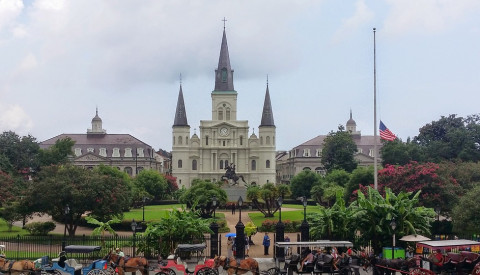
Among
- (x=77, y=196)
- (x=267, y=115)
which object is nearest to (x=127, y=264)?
(x=77, y=196)

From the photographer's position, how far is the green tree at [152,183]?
76.1m

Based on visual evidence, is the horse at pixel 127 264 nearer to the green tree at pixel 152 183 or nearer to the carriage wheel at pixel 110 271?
the carriage wheel at pixel 110 271

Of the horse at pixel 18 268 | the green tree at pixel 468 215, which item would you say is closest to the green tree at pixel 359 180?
the green tree at pixel 468 215

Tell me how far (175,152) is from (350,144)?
35755mm

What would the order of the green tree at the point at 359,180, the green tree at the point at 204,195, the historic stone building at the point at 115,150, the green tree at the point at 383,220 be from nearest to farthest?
the green tree at the point at 383,220 → the green tree at the point at 204,195 → the green tree at the point at 359,180 → the historic stone building at the point at 115,150

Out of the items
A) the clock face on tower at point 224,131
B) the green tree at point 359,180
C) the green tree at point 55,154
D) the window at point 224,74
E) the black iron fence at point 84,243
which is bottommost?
the black iron fence at point 84,243

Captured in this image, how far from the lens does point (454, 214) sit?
33312mm

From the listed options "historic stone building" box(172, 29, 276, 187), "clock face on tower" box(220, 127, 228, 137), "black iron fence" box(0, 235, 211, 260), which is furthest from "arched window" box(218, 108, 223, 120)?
"black iron fence" box(0, 235, 211, 260)

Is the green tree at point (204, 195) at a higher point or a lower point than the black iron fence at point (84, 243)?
higher

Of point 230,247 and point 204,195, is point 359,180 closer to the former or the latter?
point 204,195

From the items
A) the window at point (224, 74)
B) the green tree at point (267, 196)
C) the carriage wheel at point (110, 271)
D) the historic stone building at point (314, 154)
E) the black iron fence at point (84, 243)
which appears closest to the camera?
the carriage wheel at point (110, 271)

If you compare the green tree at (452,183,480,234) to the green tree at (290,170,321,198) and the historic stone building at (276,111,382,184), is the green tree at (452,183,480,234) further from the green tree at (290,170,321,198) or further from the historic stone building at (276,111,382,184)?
the historic stone building at (276,111,382,184)

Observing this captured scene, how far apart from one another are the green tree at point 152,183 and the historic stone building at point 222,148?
3167cm

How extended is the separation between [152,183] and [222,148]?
3630cm
